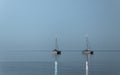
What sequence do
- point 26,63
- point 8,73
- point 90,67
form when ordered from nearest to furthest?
point 8,73 < point 90,67 < point 26,63

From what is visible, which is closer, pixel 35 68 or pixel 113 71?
pixel 113 71

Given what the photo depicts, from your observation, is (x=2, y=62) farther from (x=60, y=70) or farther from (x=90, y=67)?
(x=90, y=67)

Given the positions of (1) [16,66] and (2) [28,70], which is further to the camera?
(1) [16,66]

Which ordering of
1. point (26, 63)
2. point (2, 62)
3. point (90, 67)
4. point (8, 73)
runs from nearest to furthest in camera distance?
point (8, 73) < point (90, 67) < point (2, 62) < point (26, 63)

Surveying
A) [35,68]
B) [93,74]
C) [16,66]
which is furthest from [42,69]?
[93,74]

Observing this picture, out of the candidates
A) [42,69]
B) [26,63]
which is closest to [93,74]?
[42,69]

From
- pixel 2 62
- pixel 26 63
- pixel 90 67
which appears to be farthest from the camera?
pixel 26 63

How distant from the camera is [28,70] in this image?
2894 inches

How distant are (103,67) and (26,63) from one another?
1778cm

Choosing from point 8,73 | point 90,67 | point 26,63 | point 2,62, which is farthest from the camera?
point 26,63

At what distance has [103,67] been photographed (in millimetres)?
73250

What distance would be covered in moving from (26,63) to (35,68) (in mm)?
5163

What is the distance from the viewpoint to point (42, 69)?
242 ft

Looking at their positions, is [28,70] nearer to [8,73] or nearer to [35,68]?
[35,68]
